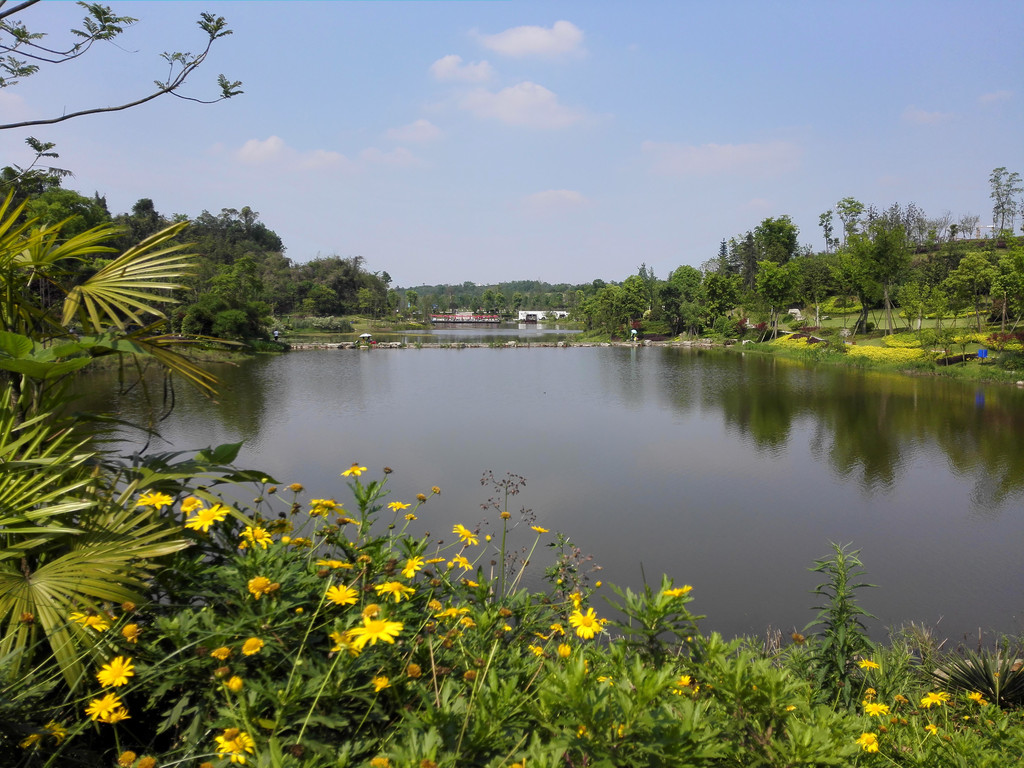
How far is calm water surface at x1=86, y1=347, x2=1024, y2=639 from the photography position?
17.2 ft

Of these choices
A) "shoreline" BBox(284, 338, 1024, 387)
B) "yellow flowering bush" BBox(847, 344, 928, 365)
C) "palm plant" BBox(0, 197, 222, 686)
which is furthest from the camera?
"shoreline" BBox(284, 338, 1024, 387)

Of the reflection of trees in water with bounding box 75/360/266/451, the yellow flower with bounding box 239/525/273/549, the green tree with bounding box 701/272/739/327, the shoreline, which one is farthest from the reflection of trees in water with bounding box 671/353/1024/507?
the green tree with bounding box 701/272/739/327

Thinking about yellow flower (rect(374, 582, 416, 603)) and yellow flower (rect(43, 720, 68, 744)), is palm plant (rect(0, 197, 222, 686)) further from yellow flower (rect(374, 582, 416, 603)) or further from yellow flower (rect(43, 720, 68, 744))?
yellow flower (rect(374, 582, 416, 603))

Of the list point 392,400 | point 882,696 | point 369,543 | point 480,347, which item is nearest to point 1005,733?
point 882,696

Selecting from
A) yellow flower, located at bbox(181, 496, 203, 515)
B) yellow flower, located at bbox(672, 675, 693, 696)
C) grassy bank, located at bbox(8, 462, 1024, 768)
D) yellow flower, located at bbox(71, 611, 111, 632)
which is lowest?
yellow flower, located at bbox(672, 675, 693, 696)

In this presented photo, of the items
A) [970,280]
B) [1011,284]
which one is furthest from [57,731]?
[970,280]

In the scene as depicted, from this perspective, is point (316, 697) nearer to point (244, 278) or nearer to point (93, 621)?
point (93, 621)

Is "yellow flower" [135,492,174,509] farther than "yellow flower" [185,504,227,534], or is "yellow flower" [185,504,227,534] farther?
"yellow flower" [135,492,174,509]

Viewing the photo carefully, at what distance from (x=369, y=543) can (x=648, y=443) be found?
9242mm

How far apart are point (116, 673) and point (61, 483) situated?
2.73 feet

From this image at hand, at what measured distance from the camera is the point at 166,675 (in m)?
1.14

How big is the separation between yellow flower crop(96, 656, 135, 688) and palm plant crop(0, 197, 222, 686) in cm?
11

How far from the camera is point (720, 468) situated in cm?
879

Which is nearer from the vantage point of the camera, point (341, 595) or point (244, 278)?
point (341, 595)
